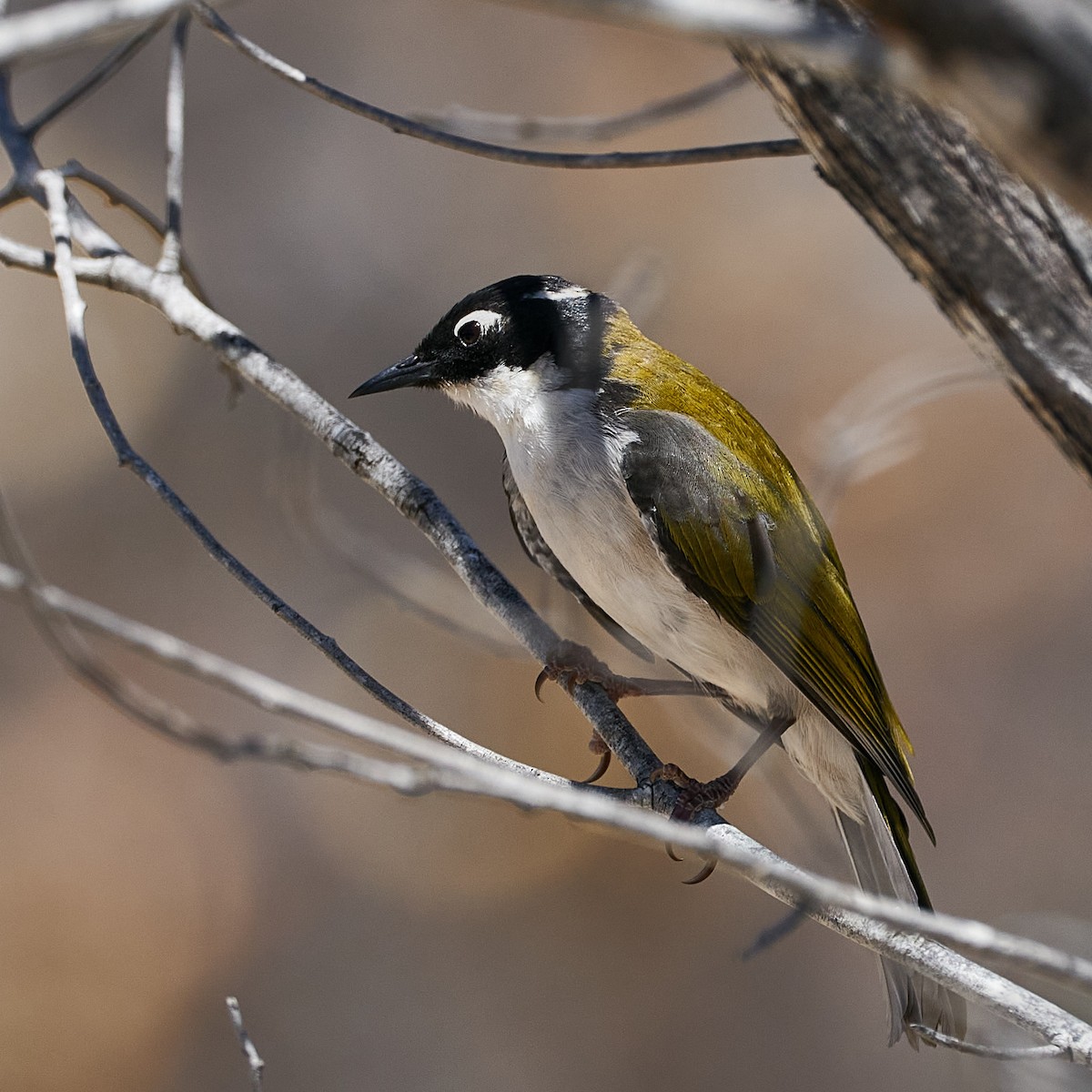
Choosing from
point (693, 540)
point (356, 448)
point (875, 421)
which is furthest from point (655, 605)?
point (356, 448)

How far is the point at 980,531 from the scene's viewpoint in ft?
23.4

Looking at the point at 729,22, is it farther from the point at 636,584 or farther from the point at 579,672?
the point at 579,672

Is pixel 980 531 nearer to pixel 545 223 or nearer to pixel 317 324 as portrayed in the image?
pixel 545 223

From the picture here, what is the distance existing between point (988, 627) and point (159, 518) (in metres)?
4.52

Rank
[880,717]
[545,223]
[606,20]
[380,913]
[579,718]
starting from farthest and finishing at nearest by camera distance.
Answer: [545,223] < [579,718] < [380,913] < [880,717] < [606,20]

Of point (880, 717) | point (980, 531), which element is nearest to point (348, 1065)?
point (880, 717)

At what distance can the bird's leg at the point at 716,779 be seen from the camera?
3066 mm

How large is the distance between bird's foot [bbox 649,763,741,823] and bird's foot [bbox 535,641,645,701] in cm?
40

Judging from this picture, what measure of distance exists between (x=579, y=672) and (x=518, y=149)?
1.39m

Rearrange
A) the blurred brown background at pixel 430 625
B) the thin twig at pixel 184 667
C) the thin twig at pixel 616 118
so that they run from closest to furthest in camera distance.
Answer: the thin twig at pixel 184 667 → the thin twig at pixel 616 118 → the blurred brown background at pixel 430 625

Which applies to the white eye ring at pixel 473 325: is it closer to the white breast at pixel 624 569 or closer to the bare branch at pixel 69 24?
the white breast at pixel 624 569

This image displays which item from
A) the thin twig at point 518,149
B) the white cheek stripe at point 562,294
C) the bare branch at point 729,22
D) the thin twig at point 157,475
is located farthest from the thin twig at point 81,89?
the bare branch at point 729,22

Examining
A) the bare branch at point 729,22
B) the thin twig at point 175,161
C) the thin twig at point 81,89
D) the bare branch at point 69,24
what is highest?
the thin twig at point 81,89

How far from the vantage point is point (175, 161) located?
137 inches
